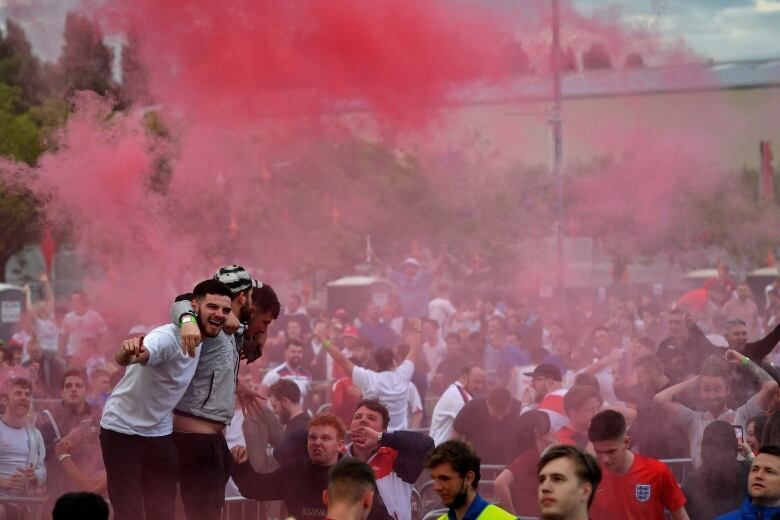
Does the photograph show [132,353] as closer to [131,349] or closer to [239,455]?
[131,349]

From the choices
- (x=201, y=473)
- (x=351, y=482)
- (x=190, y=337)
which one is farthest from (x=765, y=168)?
(x=351, y=482)

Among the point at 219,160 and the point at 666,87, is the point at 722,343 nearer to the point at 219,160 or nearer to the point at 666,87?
the point at 666,87

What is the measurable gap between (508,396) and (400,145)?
4.20 m

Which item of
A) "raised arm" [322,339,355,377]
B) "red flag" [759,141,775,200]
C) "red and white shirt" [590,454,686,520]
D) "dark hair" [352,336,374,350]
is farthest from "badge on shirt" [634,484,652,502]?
"red flag" [759,141,775,200]

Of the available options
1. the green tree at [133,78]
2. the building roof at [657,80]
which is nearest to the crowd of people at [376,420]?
the green tree at [133,78]

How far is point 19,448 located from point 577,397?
13.1ft

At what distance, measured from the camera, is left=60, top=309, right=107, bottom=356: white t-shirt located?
13352mm

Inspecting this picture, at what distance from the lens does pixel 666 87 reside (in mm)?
15117

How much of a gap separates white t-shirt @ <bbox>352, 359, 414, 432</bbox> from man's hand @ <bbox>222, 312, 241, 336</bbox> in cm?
411

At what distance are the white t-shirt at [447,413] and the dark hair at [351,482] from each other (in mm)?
5086

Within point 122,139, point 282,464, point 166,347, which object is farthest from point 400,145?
point 166,347

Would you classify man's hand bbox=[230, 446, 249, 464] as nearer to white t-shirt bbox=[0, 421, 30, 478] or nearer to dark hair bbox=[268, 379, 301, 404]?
dark hair bbox=[268, 379, 301, 404]

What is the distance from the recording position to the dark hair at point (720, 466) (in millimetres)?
7781

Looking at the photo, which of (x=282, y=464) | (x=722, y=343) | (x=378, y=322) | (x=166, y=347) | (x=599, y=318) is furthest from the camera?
(x=599, y=318)
